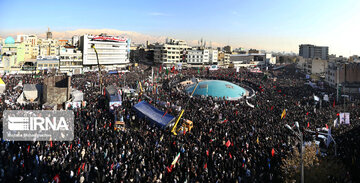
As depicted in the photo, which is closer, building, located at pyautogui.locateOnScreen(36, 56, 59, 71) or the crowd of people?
the crowd of people

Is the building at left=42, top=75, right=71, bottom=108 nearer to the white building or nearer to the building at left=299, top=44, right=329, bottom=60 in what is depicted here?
the white building

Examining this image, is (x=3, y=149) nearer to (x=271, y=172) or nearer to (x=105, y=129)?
(x=105, y=129)

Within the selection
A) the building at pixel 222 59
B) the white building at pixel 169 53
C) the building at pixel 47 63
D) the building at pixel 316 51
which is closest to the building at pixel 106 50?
the building at pixel 47 63

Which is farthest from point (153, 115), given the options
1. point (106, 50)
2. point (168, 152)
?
point (106, 50)

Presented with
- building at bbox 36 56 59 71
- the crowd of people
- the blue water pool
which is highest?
building at bbox 36 56 59 71

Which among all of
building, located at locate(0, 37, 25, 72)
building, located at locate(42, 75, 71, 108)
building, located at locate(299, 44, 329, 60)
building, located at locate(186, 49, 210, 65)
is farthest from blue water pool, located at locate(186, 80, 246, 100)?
building, located at locate(299, 44, 329, 60)

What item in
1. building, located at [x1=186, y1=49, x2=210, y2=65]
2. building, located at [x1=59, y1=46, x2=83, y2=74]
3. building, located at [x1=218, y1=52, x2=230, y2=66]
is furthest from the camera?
building, located at [x1=218, y1=52, x2=230, y2=66]
